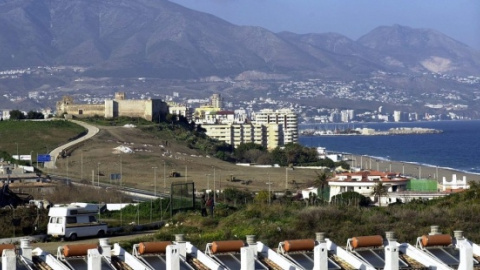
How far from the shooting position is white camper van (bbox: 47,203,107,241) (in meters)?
23.0

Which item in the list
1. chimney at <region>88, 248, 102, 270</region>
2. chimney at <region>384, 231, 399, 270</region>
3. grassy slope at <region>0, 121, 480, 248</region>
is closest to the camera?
chimney at <region>88, 248, 102, 270</region>

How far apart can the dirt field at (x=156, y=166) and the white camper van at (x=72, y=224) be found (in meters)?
33.8

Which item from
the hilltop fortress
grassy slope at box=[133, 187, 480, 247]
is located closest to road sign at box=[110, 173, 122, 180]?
grassy slope at box=[133, 187, 480, 247]

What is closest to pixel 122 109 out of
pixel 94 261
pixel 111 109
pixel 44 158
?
pixel 111 109

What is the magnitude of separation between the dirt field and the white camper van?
3379 cm

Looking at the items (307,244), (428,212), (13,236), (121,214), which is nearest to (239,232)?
(428,212)

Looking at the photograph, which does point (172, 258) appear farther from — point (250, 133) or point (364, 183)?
point (250, 133)

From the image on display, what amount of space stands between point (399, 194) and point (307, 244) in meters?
36.1

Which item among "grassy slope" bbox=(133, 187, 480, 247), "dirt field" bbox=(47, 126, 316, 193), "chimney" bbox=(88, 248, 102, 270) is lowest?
"dirt field" bbox=(47, 126, 316, 193)

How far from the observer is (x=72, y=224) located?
23.2m

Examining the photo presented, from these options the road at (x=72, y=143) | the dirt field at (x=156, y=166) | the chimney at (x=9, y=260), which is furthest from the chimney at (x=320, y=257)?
the road at (x=72, y=143)

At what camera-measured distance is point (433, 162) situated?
110 meters

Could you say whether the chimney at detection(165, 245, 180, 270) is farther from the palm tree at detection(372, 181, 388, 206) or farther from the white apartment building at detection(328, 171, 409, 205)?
the white apartment building at detection(328, 171, 409, 205)

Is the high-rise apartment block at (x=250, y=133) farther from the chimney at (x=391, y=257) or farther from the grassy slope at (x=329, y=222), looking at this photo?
the chimney at (x=391, y=257)
